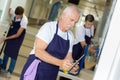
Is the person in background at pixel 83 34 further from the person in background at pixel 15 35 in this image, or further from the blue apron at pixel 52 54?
the blue apron at pixel 52 54

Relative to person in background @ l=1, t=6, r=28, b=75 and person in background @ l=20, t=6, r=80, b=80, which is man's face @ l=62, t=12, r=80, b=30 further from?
person in background @ l=1, t=6, r=28, b=75

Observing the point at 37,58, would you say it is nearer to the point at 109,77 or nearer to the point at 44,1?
the point at 109,77

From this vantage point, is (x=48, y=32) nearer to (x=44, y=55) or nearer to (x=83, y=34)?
(x=44, y=55)

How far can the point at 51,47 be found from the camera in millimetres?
2088

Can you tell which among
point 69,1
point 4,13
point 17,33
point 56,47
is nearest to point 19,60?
point 17,33

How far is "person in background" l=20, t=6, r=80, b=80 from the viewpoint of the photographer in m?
1.91

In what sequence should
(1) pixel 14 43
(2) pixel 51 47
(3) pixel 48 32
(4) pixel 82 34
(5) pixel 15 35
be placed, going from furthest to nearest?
(1) pixel 14 43 < (5) pixel 15 35 < (4) pixel 82 34 < (2) pixel 51 47 < (3) pixel 48 32

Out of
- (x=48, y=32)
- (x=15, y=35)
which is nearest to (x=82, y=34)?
(x=15, y=35)

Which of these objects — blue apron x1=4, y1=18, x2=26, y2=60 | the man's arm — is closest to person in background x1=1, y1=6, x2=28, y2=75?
blue apron x1=4, y1=18, x2=26, y2=60

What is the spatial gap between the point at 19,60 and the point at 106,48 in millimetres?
5282

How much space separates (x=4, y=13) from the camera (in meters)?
8.06

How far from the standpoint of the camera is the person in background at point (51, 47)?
1.91 m

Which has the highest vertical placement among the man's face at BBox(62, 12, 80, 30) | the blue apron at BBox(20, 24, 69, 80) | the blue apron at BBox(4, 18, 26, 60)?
the man's face at BBox(62, 12, 80, 30)

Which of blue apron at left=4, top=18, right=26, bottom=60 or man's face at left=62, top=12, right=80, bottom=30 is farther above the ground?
man's face at left=62, top=12, right=80, bottom=30
